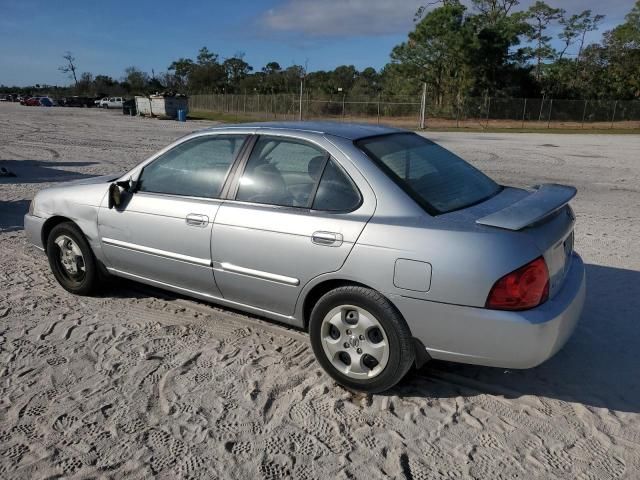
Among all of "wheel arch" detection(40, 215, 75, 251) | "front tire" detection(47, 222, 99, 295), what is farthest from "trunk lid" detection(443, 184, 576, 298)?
"wheel arch" detection(40, 215, 75, 251)

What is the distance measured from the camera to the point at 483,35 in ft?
162

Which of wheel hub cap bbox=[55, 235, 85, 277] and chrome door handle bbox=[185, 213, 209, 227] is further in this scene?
wheel hub cap bbox=[55, 235, 85, 277]

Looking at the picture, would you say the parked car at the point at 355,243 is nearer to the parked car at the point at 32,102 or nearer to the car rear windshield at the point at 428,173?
the car rear windshield at the point at 428,173

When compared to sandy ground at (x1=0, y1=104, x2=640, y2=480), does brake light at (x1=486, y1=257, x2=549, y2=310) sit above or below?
above

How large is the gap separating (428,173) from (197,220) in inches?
64.7

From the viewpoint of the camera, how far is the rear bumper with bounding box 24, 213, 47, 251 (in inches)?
194

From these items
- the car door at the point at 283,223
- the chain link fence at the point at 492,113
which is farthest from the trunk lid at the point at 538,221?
the chain link fence at the point at 492,113

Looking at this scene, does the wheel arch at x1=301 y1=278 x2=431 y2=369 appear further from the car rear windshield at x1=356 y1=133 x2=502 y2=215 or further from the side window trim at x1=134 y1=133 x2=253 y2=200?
the side window trim at x1=134 y1=133 x2=253 y2=200

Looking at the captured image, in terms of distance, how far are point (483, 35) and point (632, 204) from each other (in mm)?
45575

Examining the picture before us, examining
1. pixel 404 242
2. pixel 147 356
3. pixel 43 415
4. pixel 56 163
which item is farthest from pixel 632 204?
pixel 56 163

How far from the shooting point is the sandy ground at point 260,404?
268 centimetres

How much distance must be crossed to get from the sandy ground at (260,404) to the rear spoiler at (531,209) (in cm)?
110

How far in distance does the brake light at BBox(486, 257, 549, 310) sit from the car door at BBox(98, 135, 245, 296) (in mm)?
1971

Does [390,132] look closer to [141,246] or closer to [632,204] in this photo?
[141,246]
